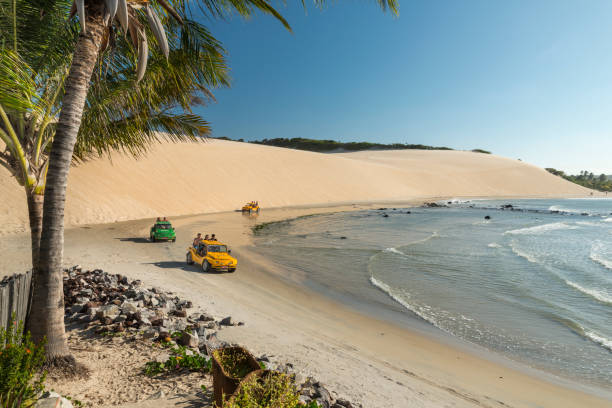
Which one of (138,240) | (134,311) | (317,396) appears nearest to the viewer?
(317,396)

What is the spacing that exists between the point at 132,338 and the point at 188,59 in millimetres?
7375

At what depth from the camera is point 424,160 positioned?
463 feet

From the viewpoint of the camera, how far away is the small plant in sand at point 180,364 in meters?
6.51

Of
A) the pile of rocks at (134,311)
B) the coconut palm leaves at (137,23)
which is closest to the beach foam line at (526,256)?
the pile of rocks at (134,311)

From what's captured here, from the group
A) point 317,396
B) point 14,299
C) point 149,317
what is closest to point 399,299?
point 317,396

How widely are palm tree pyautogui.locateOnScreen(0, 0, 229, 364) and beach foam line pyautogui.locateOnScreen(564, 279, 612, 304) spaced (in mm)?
18612

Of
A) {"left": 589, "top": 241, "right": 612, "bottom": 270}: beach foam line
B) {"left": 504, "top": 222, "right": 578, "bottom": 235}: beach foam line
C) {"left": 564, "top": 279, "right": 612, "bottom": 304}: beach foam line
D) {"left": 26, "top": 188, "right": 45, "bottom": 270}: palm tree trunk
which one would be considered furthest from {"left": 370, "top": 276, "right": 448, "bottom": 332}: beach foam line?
{"left": 504, "top": 222, "right": 578, "bottom": 235}: beach foam line

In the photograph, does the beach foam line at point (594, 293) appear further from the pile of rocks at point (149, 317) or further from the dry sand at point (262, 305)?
the pile of rocks at point (149, 317)

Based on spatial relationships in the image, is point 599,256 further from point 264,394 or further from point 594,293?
point 264,394

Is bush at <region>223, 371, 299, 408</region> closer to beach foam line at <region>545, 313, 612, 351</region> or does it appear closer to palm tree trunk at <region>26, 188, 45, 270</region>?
palm tree trunk at <region>26, 188, 45, 270</region>

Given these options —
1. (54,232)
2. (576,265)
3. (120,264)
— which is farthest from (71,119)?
(576,265)

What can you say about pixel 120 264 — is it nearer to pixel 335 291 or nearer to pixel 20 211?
pixel 335 291

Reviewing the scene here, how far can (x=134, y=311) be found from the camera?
9219mm

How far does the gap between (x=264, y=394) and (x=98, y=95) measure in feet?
30.6
